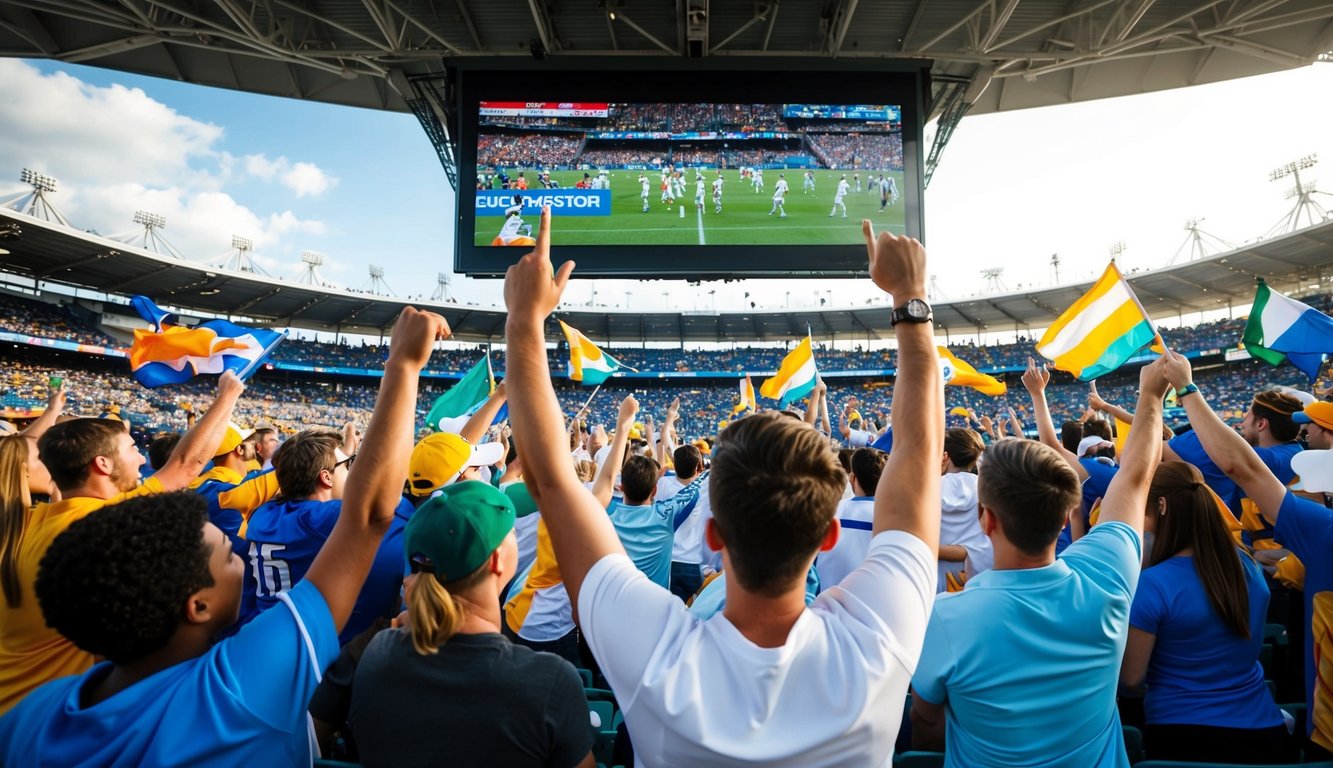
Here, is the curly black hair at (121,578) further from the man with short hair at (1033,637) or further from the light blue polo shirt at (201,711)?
the man with short hair at (1033,637)

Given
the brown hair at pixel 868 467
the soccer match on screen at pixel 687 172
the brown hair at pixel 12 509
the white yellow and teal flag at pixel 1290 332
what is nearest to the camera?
the brown hair at pixel 12 509

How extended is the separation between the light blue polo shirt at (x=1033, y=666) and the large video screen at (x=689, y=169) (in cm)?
848

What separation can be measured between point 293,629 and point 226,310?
145 feet

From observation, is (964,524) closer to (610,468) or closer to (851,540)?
(851,540)

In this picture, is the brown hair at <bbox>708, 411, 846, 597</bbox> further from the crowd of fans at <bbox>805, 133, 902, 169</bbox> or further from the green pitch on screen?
the crowd of fans at <bbox>805, 133, 902, 169</bbox>

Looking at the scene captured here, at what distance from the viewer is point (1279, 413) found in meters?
4.34

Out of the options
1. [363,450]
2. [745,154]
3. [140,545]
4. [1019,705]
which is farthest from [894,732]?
[745,154]

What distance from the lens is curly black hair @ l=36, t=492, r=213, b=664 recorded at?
4.59 feet

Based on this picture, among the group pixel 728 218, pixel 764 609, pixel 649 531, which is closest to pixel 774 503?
pixel 764 609

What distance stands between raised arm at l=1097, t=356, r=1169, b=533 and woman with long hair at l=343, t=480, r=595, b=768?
1858 mm

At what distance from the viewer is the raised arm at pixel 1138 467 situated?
7.06 ft

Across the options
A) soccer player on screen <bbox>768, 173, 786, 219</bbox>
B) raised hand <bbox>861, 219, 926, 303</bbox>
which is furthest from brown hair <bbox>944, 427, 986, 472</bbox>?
soccer player on screen <bbox>768, 173, 786, 219</bbox>

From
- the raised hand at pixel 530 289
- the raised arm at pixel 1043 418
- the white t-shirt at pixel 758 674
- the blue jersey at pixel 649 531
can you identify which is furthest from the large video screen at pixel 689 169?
the white t-shirt at pixel 758 674

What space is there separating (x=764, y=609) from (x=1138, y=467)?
174 centimetres
